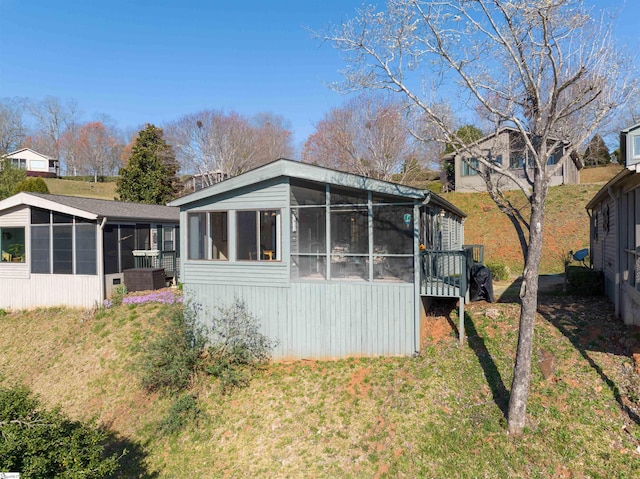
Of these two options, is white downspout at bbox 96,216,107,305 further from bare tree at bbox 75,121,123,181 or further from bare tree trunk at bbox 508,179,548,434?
bare tree at bbox 75,121,123,181

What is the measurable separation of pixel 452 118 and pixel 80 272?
1237cm

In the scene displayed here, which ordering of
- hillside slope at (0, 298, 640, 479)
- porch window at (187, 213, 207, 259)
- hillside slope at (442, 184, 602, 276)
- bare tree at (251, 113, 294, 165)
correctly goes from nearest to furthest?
hillside slope at (0, 298, 640, 479), porch window at (187, 213, 207, 259), hillside slope at (442, 184, 602, 276), bare tree at (251, 113, 294, 165)

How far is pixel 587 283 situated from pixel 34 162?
50.7m

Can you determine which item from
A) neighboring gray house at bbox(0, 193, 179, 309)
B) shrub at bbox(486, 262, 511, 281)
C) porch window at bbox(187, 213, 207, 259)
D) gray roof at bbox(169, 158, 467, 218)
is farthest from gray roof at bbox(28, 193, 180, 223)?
shrub at bbox(486, 262, 511, 281)

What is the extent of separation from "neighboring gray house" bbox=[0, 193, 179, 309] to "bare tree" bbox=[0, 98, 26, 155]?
37.1m

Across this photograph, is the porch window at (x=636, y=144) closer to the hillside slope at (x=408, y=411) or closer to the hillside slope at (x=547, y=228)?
the hillside slope at (x=408, y=411)

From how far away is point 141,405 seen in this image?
8906 millimetres

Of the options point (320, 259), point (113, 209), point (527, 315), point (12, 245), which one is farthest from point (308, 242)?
point (12, 245)

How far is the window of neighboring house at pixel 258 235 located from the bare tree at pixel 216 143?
58.6 ft

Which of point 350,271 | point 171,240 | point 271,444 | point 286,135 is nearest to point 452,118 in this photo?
point 350,271

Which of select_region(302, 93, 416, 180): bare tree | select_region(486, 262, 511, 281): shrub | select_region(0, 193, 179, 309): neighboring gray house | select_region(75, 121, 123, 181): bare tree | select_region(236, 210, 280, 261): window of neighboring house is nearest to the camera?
select_region(236, 210, 280, 261): window of neighboring house

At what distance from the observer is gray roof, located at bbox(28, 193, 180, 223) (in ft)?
43.7

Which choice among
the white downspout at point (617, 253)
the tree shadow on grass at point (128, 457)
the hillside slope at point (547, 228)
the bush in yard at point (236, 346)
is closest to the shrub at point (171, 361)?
the bush in yard at point (236, 346)

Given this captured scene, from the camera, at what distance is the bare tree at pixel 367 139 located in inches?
966
